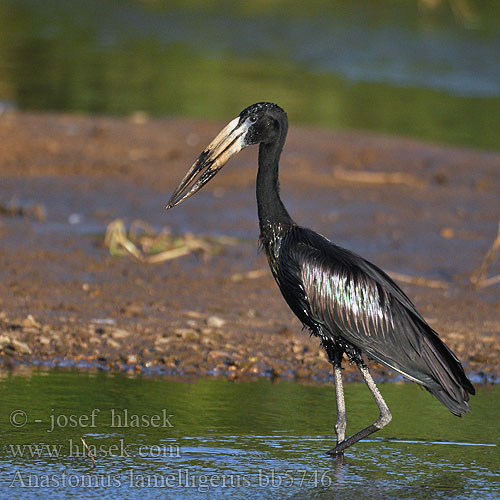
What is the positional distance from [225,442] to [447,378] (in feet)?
4.24

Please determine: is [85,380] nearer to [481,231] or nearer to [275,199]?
[275,199]

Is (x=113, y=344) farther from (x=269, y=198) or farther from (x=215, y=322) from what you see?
(x=269, y=198)

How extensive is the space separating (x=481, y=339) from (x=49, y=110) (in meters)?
10.3

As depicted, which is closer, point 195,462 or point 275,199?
point 195,462

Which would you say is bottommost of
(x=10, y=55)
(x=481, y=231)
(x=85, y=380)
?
(x=85, y=380)

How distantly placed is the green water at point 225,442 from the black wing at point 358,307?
1.84ft

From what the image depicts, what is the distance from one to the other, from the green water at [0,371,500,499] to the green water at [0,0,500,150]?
10.5 meters

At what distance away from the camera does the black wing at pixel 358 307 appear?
6.63 metres

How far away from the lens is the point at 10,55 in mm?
23797

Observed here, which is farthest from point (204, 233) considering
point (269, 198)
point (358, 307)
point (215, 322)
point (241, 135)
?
point (358, 307)

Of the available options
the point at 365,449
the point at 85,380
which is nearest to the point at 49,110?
the point at 85,380

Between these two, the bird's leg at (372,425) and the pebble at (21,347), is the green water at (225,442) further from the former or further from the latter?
the pebble at (21,347)

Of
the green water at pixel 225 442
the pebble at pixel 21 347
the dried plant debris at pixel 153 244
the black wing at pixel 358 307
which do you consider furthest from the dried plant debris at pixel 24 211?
the black wing at pixel 358 307

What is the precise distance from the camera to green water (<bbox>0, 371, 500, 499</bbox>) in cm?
606
